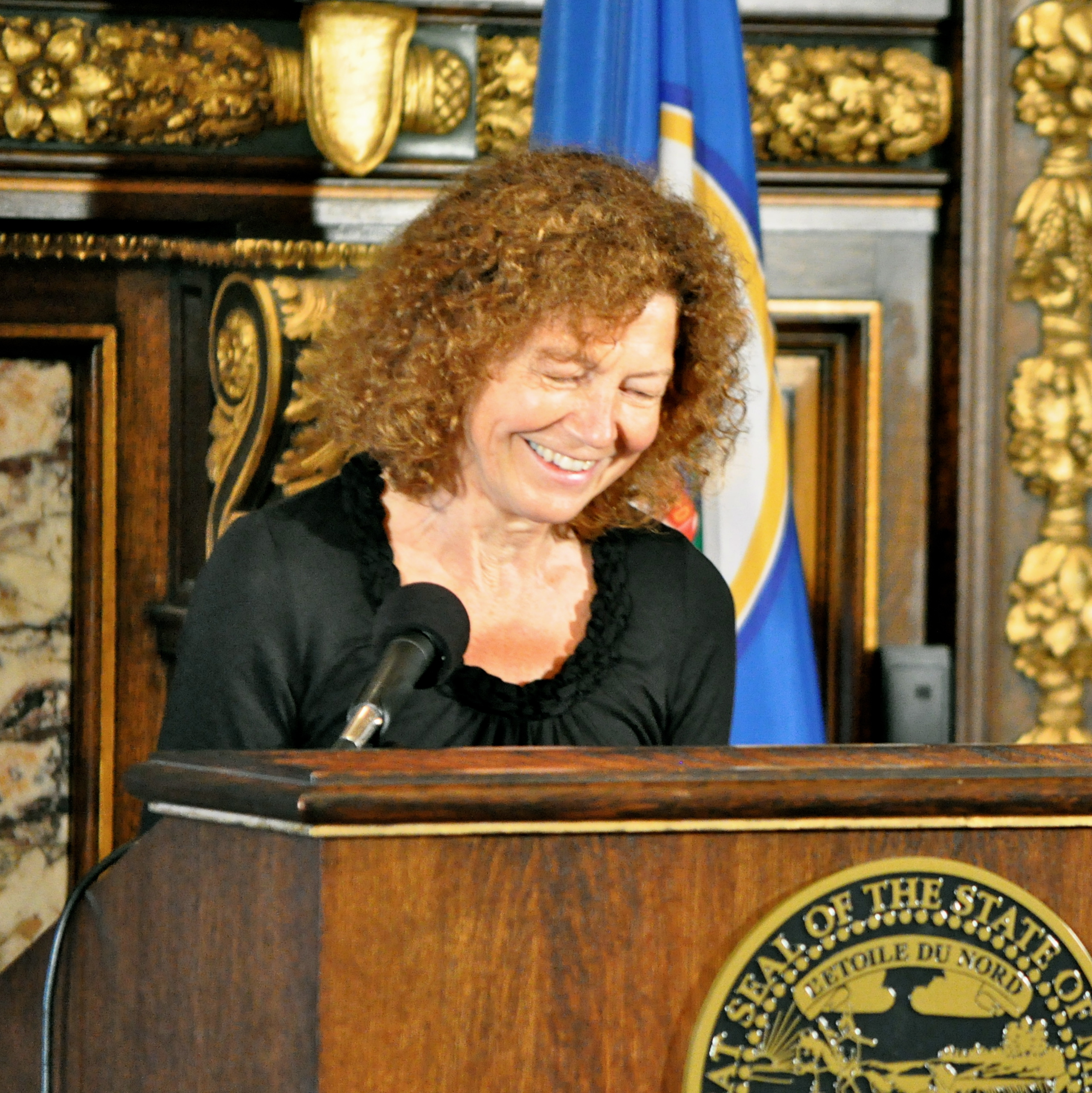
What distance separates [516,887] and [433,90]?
1.71 m

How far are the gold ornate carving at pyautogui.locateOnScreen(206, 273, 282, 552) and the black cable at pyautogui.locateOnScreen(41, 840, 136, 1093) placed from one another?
4.31ft

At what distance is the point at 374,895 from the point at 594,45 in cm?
164

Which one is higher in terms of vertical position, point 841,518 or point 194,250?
point 194,250

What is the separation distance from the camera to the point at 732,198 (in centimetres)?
226

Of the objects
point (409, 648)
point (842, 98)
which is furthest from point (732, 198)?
point (409, 648)

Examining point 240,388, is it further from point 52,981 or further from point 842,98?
point 52,981

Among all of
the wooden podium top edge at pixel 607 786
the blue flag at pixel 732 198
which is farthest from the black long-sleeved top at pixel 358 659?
the blue flag at pixel 732 198

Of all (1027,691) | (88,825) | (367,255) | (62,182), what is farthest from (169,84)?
(1027,691)

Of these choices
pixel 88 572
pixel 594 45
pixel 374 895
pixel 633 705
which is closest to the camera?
pixel 374 895

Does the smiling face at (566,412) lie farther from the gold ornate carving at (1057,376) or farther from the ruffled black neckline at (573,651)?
the gold ornate carving at (1057,376)

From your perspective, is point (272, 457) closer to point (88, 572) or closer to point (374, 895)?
point (88, 572)

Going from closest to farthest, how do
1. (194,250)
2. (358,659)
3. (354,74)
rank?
1. (358,659)
2. (354,74)
3. (194,250)

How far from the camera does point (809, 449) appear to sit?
8.59 ft

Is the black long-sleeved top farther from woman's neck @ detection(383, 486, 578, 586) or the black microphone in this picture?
the black microphone
